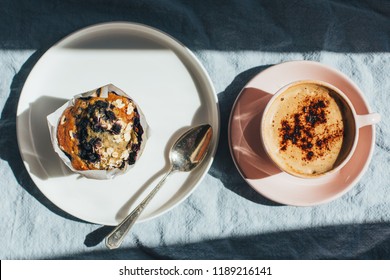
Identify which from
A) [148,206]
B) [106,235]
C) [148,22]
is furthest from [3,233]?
[148,22]

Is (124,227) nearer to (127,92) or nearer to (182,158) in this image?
(182,158)

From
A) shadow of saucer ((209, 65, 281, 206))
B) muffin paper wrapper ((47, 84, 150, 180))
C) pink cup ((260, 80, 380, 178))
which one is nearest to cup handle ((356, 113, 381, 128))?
pink cup ((260, 80, 380, 178))

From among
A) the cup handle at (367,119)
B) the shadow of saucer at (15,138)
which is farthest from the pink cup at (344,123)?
the shadow of saucer at (15,138)

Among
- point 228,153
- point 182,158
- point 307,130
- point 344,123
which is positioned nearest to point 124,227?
point 182,158

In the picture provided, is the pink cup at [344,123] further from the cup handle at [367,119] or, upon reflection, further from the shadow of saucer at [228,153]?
the shadow of saucer at [228,153]

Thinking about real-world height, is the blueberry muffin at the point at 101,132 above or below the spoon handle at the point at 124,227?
above

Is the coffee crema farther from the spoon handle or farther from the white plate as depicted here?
the spoon handle
